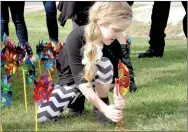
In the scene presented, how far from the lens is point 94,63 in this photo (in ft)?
7.30

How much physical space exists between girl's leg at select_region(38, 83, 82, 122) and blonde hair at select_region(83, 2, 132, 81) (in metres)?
0.33

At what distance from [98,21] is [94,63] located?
0.21m

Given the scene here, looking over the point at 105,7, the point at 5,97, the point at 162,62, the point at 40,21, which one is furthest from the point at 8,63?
the point at 40,21

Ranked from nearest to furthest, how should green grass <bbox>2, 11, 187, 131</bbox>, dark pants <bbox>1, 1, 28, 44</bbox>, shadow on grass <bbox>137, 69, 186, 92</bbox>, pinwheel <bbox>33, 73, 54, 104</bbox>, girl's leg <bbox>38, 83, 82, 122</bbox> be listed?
1. pinwheel <bbox>33, 73, 54, 104</bbox>
2. green grass <bbox>2, 11, 187, 131</bbox>
3. girl's leg <bbox>38, 83, 82, 122</bbox>
4. shadow on grass <bbox>137, 69, 186, 92</bbox>
5. dark pants <bbox>1, 1, 28, 44</bbox>

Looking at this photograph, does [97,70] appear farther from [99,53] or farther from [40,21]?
[40,21]

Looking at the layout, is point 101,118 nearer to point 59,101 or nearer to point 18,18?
point 59,101

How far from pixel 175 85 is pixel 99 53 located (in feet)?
3.86

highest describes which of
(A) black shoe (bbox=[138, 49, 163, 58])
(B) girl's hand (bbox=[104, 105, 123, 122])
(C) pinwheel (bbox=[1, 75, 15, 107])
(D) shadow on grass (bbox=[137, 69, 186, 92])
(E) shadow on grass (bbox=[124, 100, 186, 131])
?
(C) pinwheel (bbox=[1, 75, 15, 107])

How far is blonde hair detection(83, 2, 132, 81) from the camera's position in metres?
2.13

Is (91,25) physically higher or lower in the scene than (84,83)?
higher

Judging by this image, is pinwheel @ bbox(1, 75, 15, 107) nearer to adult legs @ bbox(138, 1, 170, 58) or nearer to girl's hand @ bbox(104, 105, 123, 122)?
girl's hand @ bbox(104, 105, 123, 122)

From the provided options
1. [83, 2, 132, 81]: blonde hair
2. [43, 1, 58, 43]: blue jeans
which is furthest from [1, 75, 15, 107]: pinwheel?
[43, 1, 58, 43]: blue jeans

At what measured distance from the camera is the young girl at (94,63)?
2.13 m

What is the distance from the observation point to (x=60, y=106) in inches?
98.0
